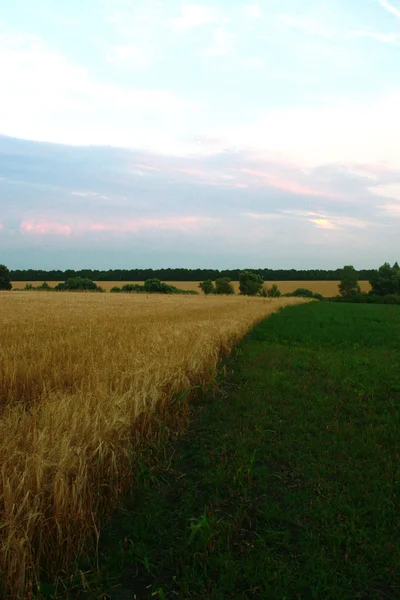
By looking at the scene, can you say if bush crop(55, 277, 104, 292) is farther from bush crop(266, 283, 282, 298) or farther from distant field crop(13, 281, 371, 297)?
bush crop(266, 283, 282, 298)

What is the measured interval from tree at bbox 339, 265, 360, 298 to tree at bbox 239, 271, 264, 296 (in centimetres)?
2351

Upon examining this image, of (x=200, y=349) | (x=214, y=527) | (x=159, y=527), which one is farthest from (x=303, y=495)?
(x=200, y=349)

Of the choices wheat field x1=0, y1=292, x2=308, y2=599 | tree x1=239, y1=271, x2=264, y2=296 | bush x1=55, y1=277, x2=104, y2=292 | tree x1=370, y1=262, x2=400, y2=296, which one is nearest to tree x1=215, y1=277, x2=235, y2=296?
tree x1=239, y1=271, x2=264, y2=296

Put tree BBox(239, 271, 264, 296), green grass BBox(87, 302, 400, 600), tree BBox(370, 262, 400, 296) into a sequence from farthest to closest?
tree BBox(239, 271, 264, 296) → tree BBox(370, 262, 400, 296) → green grass BBox(87, 302, 400, 600)

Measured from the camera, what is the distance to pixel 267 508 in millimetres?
3574

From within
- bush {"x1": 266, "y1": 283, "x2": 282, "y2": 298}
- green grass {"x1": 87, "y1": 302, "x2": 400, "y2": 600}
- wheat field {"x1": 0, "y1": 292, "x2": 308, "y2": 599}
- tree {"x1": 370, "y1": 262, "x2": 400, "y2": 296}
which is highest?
tree {"x1": 370, "y1": 262, "x2": 400, "y2": 296}

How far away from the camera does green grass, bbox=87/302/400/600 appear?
2.77 m

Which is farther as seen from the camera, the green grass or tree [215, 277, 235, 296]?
tree [215, 277, 235, 296]

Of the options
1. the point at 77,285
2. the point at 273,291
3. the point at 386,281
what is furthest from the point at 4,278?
the point at 386,281

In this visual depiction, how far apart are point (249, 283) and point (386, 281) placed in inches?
1325

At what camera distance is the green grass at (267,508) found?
2766 mm

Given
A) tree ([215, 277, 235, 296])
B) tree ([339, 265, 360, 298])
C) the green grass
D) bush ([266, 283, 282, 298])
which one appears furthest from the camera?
tree ([339, 265, 360, 298])

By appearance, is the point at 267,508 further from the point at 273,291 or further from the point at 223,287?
the point at 223,287

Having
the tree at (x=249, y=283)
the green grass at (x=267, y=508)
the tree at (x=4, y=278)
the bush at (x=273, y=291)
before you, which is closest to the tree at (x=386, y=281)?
the bush at (x=273, y=291)
